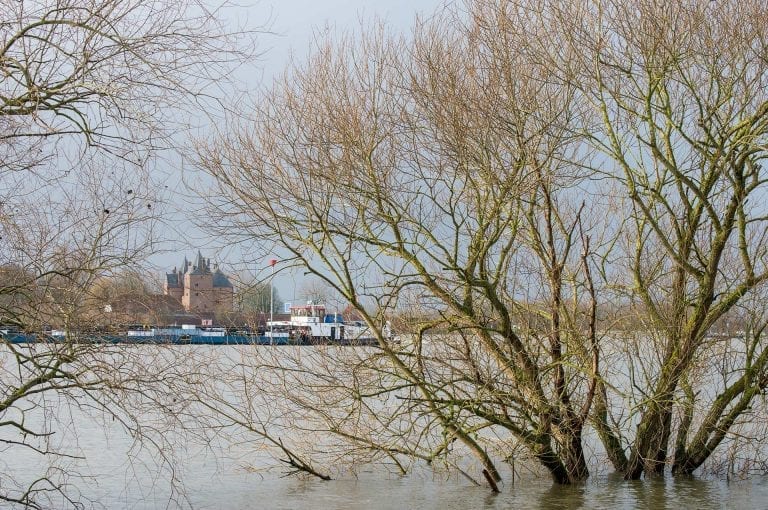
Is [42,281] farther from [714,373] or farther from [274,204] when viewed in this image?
[714,373]

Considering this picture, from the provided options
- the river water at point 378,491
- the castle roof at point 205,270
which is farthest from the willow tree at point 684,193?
the castle roof at point 205,270

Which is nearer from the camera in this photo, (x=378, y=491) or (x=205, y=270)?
(x=205, y=270)

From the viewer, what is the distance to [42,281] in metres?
7.74

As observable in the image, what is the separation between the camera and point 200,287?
33.4ft

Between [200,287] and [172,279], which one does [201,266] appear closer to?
[200,287]

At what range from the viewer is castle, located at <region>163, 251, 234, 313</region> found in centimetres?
877

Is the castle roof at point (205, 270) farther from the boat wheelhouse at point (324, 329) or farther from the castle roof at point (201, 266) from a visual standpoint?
the boat wheelhouse at point (324, 329)

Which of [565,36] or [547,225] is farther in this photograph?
[547,225]

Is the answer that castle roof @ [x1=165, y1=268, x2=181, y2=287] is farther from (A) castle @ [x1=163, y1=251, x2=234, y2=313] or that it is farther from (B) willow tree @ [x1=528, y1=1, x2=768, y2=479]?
(B) willow tree @ [x1=528, y1=1, x2=768, y2=479]

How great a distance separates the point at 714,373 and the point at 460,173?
172 inches

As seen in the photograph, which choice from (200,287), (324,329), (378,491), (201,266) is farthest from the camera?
(378,491)

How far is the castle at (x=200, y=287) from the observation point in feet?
28.8

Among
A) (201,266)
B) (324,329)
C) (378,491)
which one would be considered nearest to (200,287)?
(201,266)

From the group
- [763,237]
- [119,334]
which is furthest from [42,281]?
[763,237]
